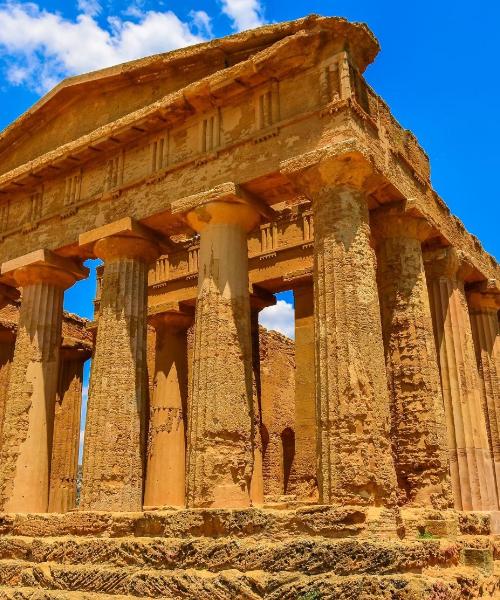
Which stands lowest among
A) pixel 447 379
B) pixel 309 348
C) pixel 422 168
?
pixel 447 379

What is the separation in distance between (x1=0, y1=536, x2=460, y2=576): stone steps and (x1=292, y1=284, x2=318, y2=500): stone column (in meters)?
5.59

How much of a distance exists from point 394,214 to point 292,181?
7.73 ft

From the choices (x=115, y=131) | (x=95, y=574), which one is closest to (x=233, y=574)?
(x=95, y=574)

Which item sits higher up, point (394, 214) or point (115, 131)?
point (115, 131)

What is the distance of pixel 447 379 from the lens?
44.7 feet

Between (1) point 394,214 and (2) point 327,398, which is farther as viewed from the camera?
(1) point 394,214

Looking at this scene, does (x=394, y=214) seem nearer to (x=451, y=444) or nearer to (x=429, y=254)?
(x=429, y=254)

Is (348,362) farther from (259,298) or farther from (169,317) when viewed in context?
(169,317)

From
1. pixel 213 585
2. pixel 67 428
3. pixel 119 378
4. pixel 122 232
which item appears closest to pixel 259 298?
pixel 122 232

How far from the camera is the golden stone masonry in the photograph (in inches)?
364

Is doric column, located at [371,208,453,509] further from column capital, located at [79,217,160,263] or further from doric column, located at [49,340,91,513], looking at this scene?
doric column, located at [49,340,91,513]

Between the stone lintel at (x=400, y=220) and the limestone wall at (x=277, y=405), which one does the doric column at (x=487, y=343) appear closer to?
the stone lintel at (x=400, y=220)

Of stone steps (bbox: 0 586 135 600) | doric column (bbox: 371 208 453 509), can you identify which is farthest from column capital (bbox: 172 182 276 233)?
stone steps (bbox: 0 586 135 600)

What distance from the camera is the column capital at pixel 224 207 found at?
1188 cm
